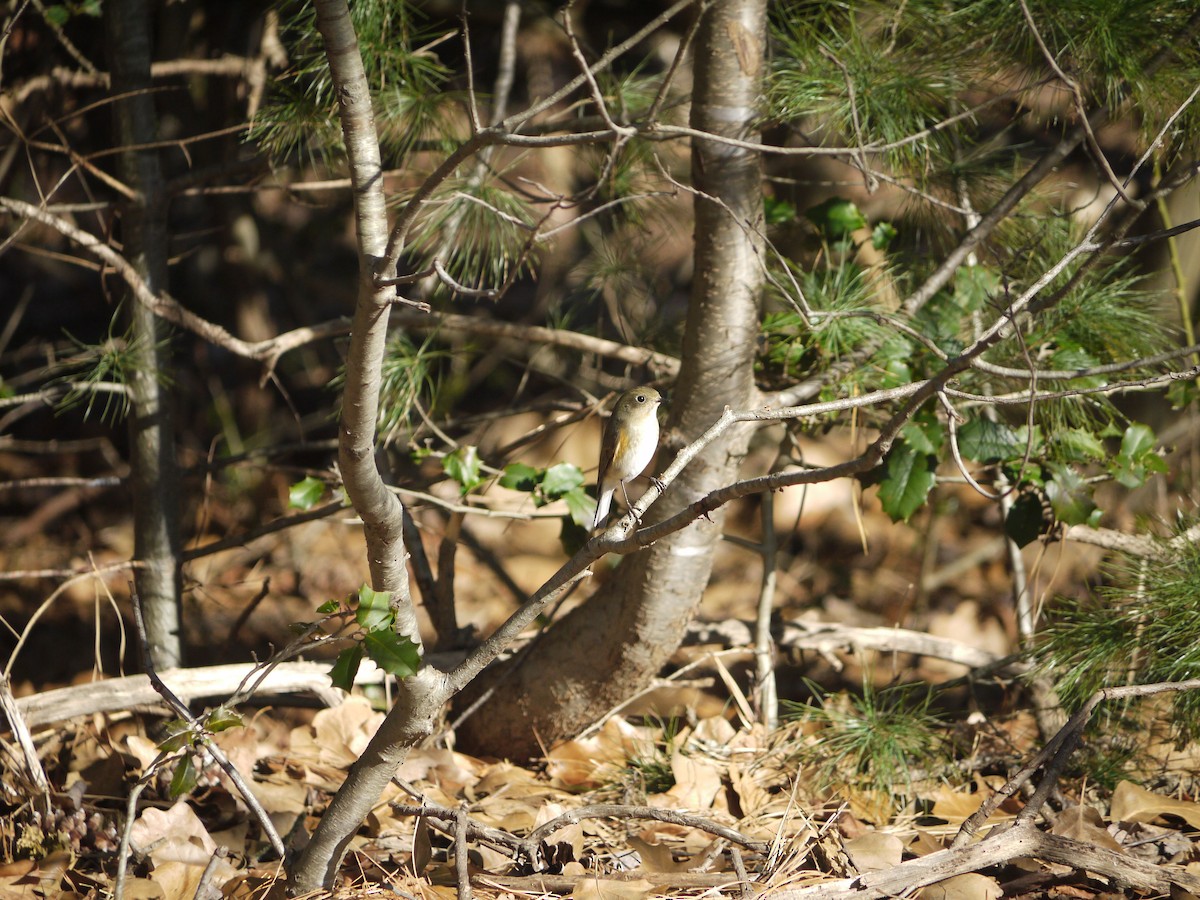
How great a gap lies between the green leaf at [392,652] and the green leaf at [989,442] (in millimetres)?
1548

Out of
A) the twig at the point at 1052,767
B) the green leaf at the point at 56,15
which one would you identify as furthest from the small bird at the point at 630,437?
the green leaf at the point at 56,15

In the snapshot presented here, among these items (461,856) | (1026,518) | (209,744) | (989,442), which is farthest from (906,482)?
(209,744)

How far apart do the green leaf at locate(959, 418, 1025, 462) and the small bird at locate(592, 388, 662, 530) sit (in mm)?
808

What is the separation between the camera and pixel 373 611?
62.1 inches

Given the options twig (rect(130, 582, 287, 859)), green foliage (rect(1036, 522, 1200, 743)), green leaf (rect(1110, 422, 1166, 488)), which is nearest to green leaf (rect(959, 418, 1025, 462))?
green leaf (rect(1110, 422, 1166, 488))

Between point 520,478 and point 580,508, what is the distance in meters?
0.19

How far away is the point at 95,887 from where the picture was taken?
78.7 inches

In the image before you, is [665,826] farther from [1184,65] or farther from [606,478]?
[1184,65]

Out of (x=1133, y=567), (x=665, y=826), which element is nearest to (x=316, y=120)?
(x=665, y=826)

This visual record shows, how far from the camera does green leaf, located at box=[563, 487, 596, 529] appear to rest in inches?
101

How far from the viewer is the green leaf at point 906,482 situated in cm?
242

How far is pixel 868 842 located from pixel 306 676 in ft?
5.06

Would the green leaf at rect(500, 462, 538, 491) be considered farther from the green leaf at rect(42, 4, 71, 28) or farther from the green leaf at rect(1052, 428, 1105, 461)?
the green leaf at rect(42, 4, 71, 28)

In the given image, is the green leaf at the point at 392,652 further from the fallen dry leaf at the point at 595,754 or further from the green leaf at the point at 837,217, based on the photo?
the green leaf at the point at 837,217
